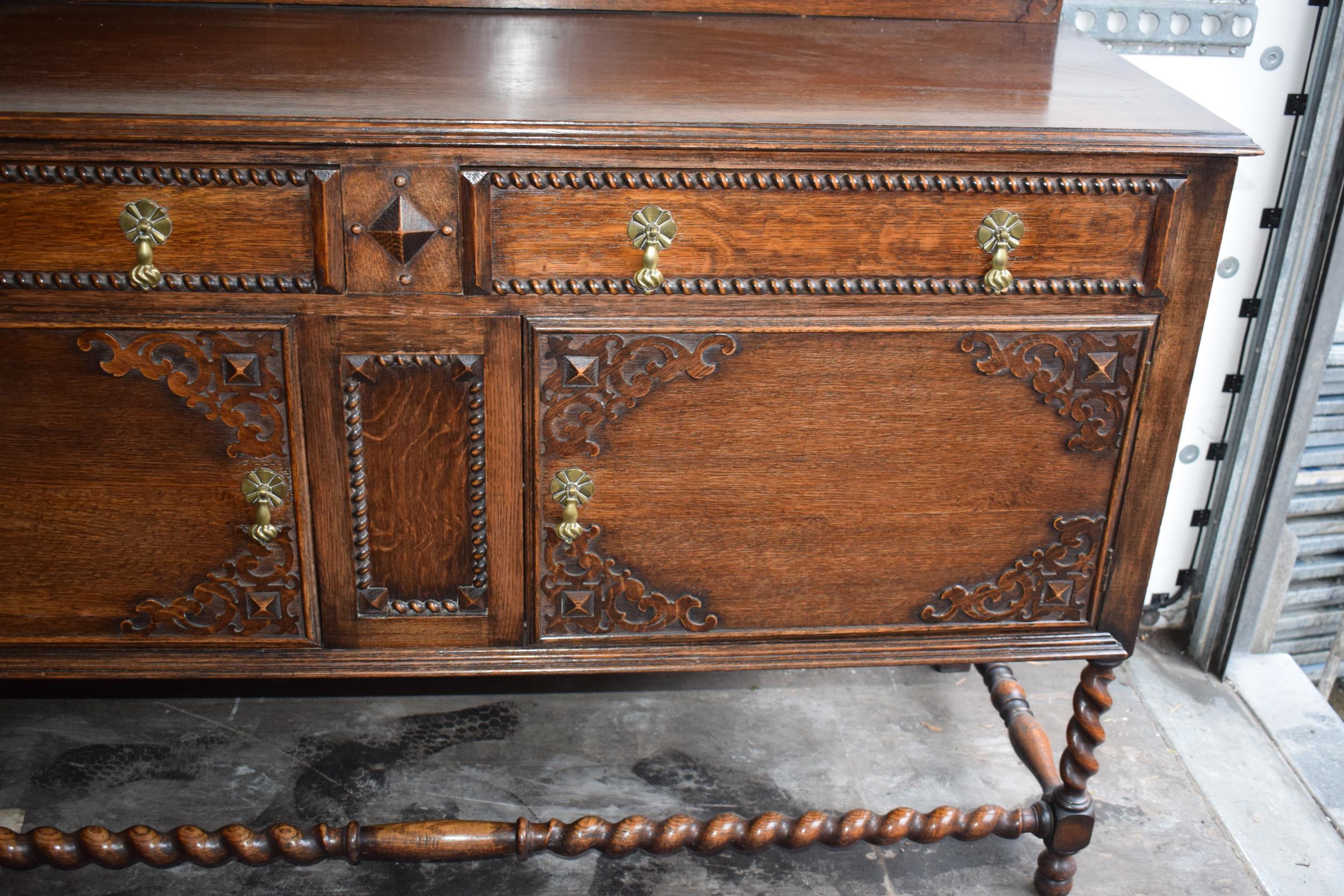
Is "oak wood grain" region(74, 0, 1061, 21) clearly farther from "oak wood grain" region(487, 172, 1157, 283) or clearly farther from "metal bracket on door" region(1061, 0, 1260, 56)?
"oak wood grain" region(487, 172, 1157, 283)

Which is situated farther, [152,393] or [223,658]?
[223,658]

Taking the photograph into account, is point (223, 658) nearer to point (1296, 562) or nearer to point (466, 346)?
point (466, 346)

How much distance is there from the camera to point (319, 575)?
171cm

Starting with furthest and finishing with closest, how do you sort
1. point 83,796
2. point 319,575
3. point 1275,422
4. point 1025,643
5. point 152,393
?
point 1275,422
point 83,796
point 1025,643
point 319,575
point 152,393

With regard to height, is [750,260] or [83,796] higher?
[750,260]

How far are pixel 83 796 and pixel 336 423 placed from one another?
973 millimetres

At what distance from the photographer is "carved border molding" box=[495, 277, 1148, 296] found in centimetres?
158

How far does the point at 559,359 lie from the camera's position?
1.62 m

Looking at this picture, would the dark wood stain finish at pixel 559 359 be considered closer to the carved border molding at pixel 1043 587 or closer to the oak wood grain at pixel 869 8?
the carved border molding at pixel 1043 587

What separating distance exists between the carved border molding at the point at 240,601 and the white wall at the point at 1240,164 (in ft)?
5.00

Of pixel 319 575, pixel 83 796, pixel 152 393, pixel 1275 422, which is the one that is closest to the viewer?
pixel 152 393

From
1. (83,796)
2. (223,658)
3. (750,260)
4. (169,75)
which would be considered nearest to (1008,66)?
(750,260)

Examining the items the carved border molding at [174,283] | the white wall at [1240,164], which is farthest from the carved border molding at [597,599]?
the white wall at [1240,164]

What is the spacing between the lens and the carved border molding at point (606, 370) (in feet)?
5.29
